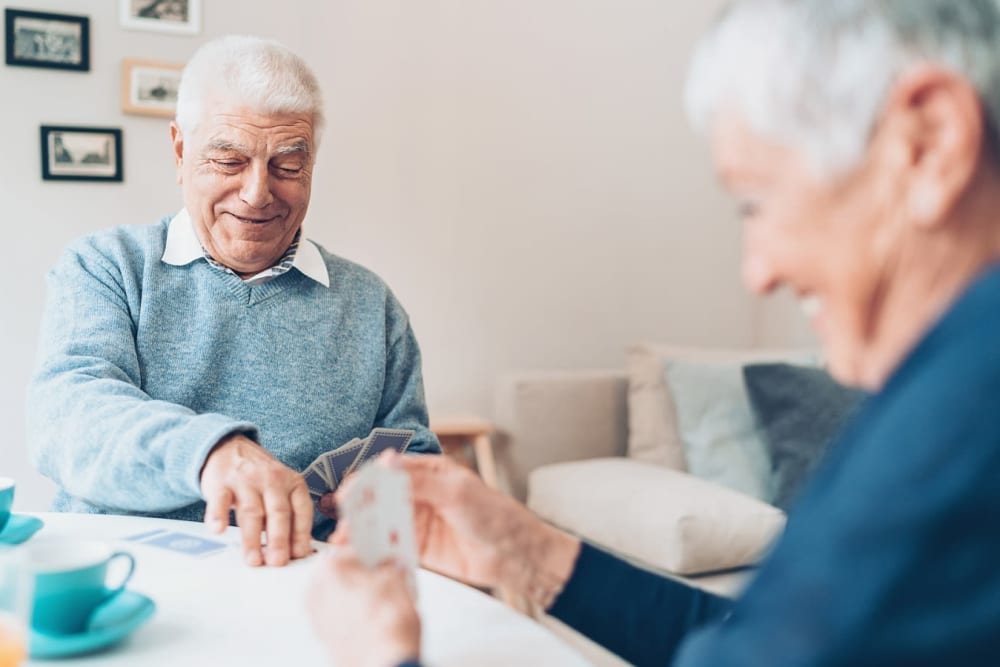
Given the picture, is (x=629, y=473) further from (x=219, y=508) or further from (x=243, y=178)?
(x=219, y=508)

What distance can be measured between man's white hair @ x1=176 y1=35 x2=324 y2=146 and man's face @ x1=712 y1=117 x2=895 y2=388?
1.19m

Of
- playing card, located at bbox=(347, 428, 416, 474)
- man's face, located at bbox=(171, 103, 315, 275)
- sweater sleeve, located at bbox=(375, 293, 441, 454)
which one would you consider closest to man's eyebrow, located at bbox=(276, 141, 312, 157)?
man's face, located at bbox=(171, 103, 315, 275)

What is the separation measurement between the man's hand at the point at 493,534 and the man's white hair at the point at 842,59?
1.98 feet

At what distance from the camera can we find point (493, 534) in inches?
43.5

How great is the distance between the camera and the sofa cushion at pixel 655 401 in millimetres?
2881

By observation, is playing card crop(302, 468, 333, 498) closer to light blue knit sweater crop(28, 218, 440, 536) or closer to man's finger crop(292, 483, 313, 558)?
light blue knit sweater crop(28, 218, 440, 536)

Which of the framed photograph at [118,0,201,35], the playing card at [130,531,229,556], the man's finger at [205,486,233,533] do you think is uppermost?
the framed photograph at [118,0,201,35]

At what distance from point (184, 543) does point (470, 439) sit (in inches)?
66.7

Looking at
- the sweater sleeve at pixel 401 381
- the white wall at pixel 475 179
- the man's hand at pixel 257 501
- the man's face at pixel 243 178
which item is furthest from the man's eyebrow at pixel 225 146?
the white wall at pixel 475 179

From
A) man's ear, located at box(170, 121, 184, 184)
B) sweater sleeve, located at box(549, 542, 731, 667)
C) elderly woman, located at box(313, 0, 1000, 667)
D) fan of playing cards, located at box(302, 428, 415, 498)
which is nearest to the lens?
elderly woman, located at box(313, 0, 1000, 667)

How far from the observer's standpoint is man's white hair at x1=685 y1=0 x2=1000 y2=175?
604mm

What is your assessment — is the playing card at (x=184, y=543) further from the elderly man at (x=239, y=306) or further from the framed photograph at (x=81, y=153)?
the framed photograph at (x=81, y=153)

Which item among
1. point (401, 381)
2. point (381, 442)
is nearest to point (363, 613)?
point (381, 442)

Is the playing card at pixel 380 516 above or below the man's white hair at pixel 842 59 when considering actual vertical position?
below
